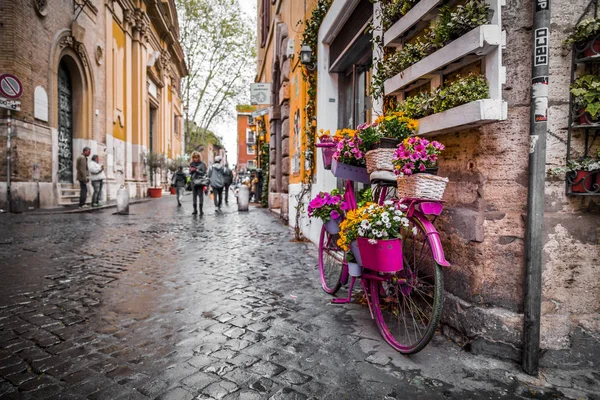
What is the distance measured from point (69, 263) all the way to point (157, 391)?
3.56 meters

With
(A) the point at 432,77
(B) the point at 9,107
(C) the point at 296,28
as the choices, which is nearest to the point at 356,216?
(A) the point at 432,77

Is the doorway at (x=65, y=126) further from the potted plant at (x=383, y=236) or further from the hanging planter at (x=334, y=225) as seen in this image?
the potted plant at (x=383, y=236)

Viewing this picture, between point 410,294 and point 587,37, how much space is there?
185 cm

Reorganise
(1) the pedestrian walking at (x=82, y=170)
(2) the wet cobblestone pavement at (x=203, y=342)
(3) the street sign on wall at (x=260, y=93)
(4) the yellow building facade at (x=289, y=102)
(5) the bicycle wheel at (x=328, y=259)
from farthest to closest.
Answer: (1) the pedestrian walking at (x=82, y=170) < (3) the street sign on wall at (x=260, y=93) < (4) the yellow building facade at (x=289, y=102) < (5) the bicycle wheel at (x=328, y=259) < (2) the wet cobblestone pavement at (x=203, y=342)

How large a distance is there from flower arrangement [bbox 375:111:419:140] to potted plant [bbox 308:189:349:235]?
32.3 inches

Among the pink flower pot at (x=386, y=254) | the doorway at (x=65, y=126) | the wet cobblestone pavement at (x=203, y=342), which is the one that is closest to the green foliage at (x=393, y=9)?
the pink flower pot at (x=386, y=254)

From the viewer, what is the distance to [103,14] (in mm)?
17609

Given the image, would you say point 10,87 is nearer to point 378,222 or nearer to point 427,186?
point 378,222

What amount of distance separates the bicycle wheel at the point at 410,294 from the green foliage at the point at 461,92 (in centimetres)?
77

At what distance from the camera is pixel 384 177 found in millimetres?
2855

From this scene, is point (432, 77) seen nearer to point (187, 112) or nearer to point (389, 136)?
point (389, 136)

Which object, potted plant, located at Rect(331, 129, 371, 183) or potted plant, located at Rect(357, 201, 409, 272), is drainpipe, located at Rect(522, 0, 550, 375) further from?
potted plant, located at Rect(331, 129, 371, 183)

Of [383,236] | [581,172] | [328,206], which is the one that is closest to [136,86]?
[328,206]

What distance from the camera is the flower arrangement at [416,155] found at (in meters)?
2.50
